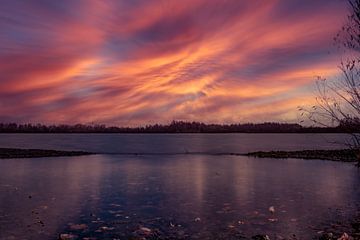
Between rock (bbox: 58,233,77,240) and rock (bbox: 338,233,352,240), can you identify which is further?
rock (bbox: 58,233,77,240)

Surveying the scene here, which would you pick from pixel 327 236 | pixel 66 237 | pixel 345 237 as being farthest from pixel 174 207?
pixel 345 237

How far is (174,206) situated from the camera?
56.7 ft

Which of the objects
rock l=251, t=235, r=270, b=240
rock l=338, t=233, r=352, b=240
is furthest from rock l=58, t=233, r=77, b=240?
rock l=338, t=233, r=352, b=240

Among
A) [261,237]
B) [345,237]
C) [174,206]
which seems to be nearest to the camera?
[345,237]

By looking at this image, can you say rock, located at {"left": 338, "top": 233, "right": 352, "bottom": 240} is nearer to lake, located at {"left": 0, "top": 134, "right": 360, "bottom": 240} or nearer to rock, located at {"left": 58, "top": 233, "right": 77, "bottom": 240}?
lake, located at {"left": 0, "top": 134, "right": 360, "bottom": 240}

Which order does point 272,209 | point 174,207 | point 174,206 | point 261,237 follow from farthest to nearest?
point 174,206 → point 174,207 → point 272,209 → point 261,237

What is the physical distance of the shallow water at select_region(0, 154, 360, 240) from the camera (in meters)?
13.0

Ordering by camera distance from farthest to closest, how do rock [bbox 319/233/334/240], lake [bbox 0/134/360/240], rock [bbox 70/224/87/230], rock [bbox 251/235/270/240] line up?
rock [bbox 70/224/87/230]
lake [bbox 0/134/360/240]
rock [bbox 319/233/334/240]
rock [bbox 251/235/270/240]

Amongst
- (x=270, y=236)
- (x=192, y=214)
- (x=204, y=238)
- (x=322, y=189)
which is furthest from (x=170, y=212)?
(x=322, y=189)

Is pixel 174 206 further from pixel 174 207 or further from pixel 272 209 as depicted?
pixel 272 209

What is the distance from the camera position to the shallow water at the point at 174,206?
1298 cm

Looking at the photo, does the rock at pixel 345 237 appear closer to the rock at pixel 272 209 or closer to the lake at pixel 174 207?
the lake at pixel 174 207

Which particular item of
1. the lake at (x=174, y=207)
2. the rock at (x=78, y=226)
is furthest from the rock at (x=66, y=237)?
the rock at (x=78, y=226)

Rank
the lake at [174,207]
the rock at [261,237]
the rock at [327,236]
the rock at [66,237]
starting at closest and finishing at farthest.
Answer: the rock at [261,237] < the rock at [327,236] < the rock at [66,237] < the lake at [174,207]
